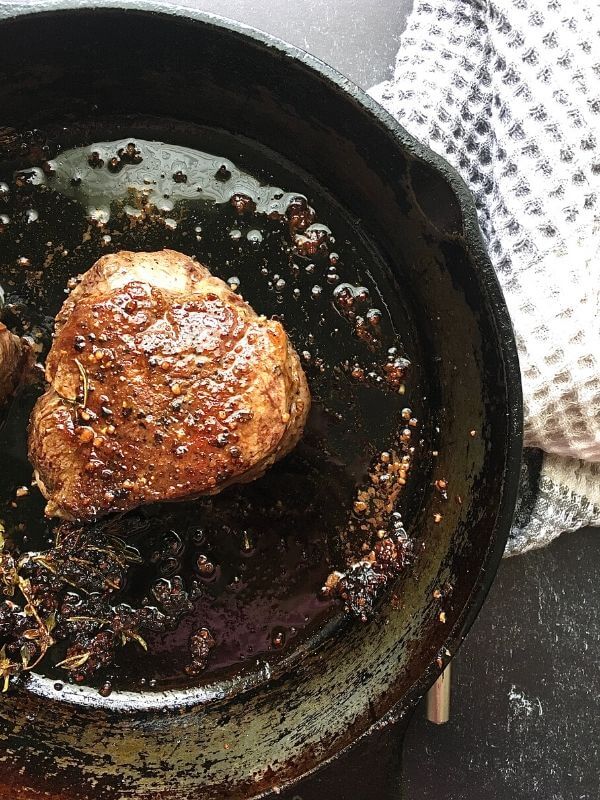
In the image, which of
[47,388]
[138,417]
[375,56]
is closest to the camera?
[138,417]

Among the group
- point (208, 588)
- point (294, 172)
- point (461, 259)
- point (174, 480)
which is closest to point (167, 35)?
point (294, 172)

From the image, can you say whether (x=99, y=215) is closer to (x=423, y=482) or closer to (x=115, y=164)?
(x=115, y=164)

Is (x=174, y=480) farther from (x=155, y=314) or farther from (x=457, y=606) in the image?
(x=457, y=606)

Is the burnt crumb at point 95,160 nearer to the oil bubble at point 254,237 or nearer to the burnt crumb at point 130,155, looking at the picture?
the burnt crumb at point 130,155

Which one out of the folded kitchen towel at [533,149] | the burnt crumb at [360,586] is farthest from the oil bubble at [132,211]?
the burnt crumb at [360,586]

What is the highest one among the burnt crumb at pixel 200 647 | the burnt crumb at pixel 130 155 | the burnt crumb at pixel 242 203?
the burnt crumb at pixel 130 155

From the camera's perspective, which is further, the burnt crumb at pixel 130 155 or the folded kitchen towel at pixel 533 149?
the burnt crumb at pixel 130 155
